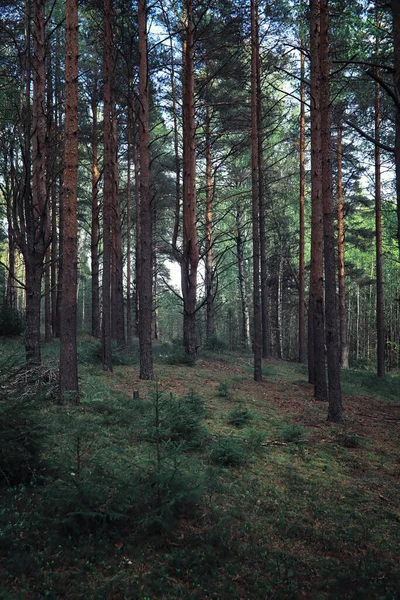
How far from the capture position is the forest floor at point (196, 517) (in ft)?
10.6

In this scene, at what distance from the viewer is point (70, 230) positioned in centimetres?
825

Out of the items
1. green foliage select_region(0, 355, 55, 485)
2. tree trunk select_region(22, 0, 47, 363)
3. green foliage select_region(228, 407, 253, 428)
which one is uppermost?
tree trunk select_region(22, 0, 47, 363)

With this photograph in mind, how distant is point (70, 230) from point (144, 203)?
3.80 meters

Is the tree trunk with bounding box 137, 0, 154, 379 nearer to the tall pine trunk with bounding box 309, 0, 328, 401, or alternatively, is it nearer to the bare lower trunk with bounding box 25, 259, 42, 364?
the bare lower trunk with bounding box 25, 259, 42, 364

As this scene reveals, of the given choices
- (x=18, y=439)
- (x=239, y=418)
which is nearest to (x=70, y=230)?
(x=18, y=439)

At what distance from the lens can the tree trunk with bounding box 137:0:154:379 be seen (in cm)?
1133

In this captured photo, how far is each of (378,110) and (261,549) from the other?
737 inches

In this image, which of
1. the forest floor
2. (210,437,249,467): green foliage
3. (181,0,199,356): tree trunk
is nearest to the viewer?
the forest floor

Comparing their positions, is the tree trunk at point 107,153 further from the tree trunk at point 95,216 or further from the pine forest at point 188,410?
the tree trunk at point 95,216

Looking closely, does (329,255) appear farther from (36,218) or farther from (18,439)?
(18,439)

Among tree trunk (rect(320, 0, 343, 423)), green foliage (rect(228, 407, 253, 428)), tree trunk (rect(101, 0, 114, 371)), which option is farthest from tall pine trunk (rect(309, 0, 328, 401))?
tree trunk (rect(101, 0, 114, 371))

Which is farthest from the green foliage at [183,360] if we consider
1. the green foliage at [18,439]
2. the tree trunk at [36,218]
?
the green foliage at [18,439]

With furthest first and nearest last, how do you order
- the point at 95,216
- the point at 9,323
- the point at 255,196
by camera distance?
the point at 95,216 < the point at 9,323 < the point at 255,196

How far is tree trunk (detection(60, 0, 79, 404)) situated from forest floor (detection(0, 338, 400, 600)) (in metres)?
1.07
